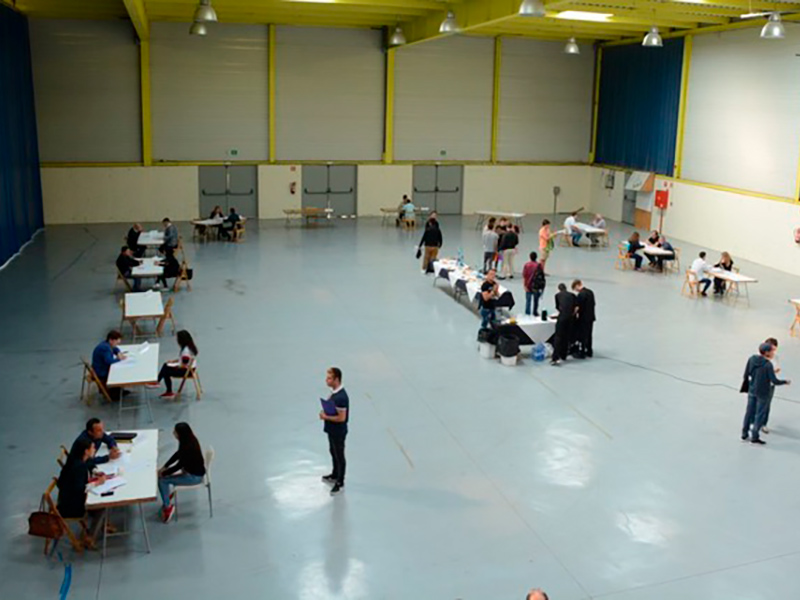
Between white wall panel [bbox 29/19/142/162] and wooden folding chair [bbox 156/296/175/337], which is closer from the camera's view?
wooden folding chair [bbox 156/296/175/337]

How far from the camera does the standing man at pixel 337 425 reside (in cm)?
799

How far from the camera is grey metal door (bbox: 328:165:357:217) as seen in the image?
28.2 m

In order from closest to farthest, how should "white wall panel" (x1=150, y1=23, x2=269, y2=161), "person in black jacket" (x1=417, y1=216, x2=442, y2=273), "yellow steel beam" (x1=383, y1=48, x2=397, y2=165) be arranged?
1. "person in black jacket" (x1=417, y1=216, x2=442, y2=273)
2. "white wall panel" (x1=150, y1=23, x2=269, y2=161)
3. "yellow steel beam" (x1=383, y1=48, x2=397, y2=165)

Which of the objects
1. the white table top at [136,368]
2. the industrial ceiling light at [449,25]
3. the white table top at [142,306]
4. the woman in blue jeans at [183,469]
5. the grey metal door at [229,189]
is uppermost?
the industrial ceiling light at [449,25]

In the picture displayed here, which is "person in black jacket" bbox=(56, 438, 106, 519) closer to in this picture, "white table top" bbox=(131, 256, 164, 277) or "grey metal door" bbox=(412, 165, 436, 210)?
"white table top" bbox=(131, 256, 164, 277)

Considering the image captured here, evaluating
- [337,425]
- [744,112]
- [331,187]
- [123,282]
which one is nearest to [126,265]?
[123,282]

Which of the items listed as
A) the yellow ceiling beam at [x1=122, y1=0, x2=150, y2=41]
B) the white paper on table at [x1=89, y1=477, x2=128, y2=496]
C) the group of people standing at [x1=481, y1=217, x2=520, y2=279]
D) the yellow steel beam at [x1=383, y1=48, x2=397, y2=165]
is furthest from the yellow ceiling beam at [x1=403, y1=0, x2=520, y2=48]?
the white paper on table at [x1=89, y1=477, x2=128, y2=496]

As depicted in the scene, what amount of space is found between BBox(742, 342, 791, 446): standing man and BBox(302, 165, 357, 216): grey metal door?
20383 mm

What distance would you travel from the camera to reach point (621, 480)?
8.66 meters

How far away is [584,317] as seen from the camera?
12.7 m

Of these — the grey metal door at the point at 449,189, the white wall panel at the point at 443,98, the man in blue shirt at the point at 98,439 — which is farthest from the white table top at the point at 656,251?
the man in blue shirt at the point at 98,439

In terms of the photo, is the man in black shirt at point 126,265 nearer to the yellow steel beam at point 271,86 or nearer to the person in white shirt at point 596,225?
the yellow steel beam at point 271,86

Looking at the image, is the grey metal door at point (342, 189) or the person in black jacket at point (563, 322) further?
the grey metal door at point (342, 189)

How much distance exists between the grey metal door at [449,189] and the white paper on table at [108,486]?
23129mm
